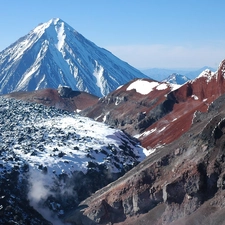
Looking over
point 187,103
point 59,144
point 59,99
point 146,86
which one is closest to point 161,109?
point 187,103

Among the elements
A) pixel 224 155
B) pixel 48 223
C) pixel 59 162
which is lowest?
pixel 48 223

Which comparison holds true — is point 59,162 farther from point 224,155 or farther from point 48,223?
point 224,155

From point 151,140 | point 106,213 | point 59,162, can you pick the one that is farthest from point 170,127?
point 106,213

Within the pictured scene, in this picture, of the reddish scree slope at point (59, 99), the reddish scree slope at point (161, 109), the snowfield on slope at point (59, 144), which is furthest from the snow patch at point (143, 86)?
the snowfield on slope at point (59, 144)

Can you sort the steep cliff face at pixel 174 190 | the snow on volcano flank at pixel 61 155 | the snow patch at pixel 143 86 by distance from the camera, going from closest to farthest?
the steep cliff face at pixel 174 190 → the snow on volcano flank at pixel 61 155 → the snow patch at pixel 143 86

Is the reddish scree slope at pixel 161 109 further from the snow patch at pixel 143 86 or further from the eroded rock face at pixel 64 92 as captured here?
the eroded rock face at pixel 64 92

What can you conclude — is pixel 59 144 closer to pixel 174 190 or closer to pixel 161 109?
pixel 174 190
